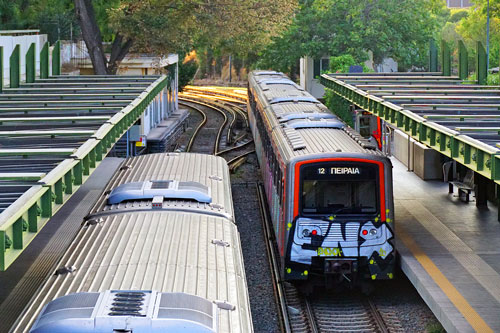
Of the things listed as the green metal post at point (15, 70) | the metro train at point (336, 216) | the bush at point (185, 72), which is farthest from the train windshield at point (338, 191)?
the bush at point (185, 72)

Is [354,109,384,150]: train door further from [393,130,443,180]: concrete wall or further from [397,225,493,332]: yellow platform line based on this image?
[397,225,493,332]: yellow platform line

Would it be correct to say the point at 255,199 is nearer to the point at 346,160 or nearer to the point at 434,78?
the point at 434,78

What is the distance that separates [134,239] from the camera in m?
8.48

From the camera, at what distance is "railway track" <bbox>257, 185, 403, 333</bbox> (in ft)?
42.7

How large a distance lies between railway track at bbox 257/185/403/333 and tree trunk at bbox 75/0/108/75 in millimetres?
21065

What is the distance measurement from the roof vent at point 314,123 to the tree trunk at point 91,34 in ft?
63.3

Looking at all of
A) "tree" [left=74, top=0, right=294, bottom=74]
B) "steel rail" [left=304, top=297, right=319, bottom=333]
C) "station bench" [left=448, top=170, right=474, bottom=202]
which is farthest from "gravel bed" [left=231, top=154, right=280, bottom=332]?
"tree" [left=74, top=0, right=294, bottom=74]

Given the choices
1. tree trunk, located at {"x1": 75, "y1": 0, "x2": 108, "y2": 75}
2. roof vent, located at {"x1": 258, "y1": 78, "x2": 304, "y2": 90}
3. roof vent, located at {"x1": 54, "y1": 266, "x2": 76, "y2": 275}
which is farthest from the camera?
tree trunk, located at {"x1": 75, "y1": 0, "x2": 108, "y2": 75}

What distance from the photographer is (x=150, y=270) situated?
7.40 m

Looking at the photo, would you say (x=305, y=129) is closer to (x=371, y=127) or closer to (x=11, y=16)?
(x=371, y=127)

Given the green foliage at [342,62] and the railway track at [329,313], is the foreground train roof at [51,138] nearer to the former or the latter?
the railway track at [329,313]

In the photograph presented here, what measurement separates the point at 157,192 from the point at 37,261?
3713mm

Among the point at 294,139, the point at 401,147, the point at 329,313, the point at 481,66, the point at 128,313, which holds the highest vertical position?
the point at 481,66

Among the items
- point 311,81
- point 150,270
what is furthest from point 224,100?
point 150,270
